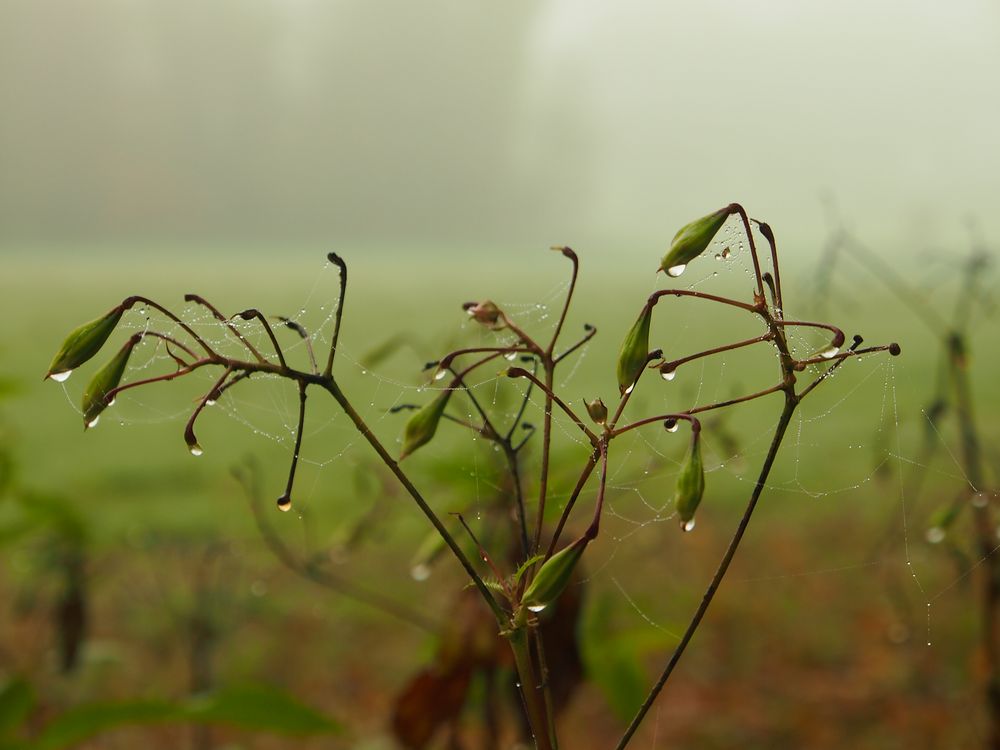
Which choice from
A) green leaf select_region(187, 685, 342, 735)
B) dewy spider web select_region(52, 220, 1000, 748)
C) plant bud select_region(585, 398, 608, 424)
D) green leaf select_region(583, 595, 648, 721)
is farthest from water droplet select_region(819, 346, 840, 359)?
green leaf select_region(583, 595, 648, 721)

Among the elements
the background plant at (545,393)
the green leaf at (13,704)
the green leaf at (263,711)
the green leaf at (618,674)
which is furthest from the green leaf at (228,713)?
the background plant at (545,393)

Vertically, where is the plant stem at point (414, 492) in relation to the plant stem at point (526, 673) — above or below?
above

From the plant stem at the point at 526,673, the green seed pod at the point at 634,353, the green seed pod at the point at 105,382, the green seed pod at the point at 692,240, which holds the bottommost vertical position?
the plant stem at the point at 526,673

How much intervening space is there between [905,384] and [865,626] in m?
1.83

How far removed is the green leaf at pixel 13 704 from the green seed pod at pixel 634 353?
1084mm

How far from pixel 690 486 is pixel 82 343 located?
1.15ft

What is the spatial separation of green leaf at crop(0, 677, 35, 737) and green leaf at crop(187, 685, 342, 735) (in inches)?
12.2

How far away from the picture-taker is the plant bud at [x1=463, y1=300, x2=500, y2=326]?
509mm

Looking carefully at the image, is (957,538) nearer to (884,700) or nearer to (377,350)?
(377,350)

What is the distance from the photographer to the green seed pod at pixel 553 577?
0.43 metres

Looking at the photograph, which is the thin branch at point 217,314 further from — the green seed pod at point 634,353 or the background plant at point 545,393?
the green seed pod at point 634,353

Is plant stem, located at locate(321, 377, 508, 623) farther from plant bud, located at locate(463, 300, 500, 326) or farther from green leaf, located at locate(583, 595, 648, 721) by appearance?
A: green leaf, located at locate(583, 595, 648, 721)

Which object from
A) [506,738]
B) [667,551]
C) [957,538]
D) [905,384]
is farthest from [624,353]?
[905,384]

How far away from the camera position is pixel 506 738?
4.50 ft
